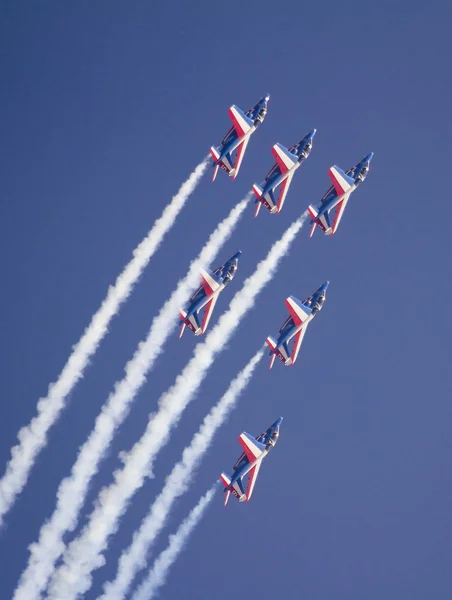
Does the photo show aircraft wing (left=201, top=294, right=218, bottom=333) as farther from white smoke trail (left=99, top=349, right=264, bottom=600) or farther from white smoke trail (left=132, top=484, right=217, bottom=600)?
white smoke trail (left=132, top=484, right=217, bottom=600)

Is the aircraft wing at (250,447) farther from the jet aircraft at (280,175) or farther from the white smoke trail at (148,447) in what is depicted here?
the jet aircraft at (280,175)

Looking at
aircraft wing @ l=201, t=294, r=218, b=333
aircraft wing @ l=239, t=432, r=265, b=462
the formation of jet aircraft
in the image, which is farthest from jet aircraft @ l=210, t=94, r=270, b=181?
aircraft wing @ l=239, t=432, r=265, b=462

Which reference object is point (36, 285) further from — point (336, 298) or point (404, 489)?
point (404, 489)

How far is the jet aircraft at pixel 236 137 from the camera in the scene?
58938 millimetres

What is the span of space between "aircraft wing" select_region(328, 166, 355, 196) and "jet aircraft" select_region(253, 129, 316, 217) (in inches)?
81.0

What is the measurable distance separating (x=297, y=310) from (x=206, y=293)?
5.69 m

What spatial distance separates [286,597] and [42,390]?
74.3 ft

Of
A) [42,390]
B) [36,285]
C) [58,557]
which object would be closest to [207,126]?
[36,285]

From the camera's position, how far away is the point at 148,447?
58656 millimetres

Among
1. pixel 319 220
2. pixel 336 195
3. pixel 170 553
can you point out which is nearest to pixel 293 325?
pixel 319 220

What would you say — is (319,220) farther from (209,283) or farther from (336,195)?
(209,283)

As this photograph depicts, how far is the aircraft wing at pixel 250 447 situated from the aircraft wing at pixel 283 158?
1597 centimetres

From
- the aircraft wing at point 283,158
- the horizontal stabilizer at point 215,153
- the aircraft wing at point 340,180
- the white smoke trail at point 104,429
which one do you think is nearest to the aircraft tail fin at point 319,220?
the aircraft wing at point 340,180

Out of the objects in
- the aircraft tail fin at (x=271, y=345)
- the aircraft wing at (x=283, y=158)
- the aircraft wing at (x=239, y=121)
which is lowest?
the aircraft tail fin at (x=271, y=345)
